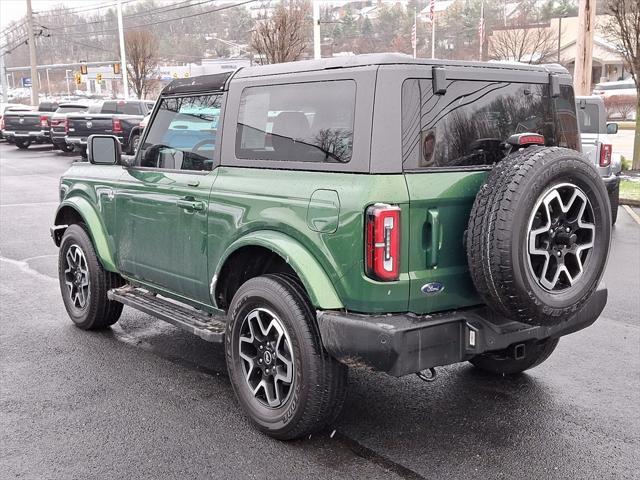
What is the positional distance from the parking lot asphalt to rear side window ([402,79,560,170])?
146 cm

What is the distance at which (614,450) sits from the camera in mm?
3551

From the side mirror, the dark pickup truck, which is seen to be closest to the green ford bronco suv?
the side mirror

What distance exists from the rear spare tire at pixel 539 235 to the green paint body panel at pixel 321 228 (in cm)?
19

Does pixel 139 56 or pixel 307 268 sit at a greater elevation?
pixel 139 56

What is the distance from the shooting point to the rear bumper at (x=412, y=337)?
10.5ft

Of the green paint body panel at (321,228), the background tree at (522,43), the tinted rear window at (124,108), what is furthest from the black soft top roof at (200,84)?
the background tree at (522,43)

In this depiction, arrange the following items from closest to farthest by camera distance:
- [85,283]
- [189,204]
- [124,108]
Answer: [189,204], [85,283], [124,108]

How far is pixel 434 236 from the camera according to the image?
10.9 ft

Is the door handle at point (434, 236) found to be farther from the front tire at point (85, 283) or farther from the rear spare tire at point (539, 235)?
the front tire at point (85, 283)

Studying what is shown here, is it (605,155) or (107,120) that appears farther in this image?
(107,120)

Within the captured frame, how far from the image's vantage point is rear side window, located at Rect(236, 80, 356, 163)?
346 cm

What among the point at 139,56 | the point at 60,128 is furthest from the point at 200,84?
the point at 139,56

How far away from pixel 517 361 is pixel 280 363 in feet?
5.50

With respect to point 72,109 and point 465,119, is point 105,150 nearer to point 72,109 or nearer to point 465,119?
point 465,119
